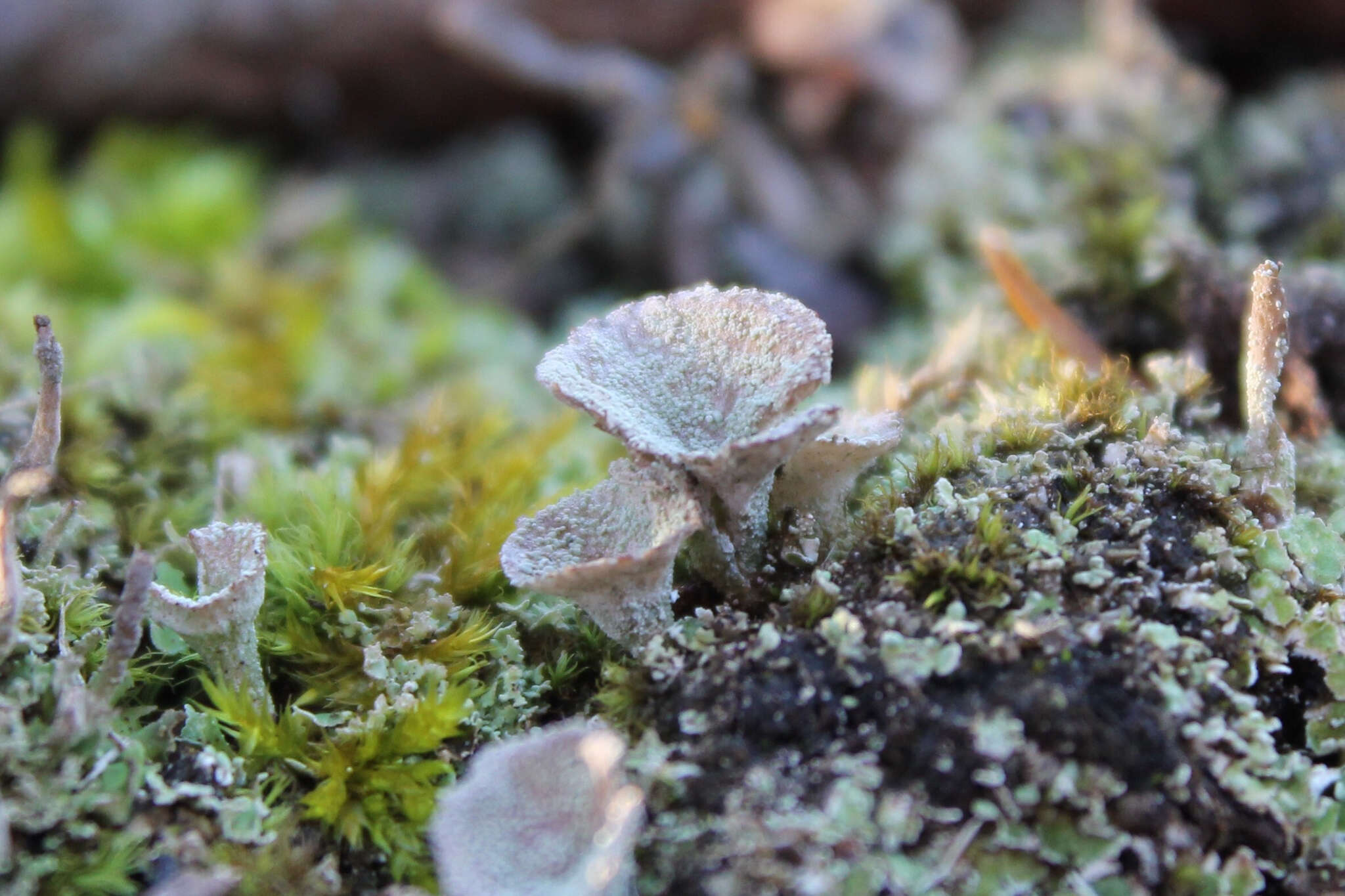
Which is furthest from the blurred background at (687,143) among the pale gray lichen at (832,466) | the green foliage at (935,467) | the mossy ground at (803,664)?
the pale gray lichen at (832,466)

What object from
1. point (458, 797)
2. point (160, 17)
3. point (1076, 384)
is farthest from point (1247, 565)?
point (160, 17)

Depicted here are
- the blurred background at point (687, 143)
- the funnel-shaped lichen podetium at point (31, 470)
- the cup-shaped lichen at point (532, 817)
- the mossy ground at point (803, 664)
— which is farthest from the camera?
the blurred background at point (687, 143)

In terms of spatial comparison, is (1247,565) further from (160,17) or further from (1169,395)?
(160,17)

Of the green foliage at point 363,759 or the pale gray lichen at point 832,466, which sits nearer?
the green foliage at point 363,759

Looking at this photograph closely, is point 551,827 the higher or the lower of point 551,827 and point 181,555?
the higher

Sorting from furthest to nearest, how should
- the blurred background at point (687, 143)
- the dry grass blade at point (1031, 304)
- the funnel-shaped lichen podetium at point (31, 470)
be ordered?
the blurred background at point (687, 143)
the dry grass blade at point (1031, 304)
the funnel-shaped lichen podetium at point (31, 470)

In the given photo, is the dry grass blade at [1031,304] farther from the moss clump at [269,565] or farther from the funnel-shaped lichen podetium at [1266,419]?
the moss clump at [269,565]

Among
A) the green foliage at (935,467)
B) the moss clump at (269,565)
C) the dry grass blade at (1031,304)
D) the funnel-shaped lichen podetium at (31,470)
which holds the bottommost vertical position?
the moss clump at (269,565)

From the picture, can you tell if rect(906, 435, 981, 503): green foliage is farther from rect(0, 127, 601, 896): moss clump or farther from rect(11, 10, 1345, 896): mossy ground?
rect(0, 127, 601, 896): moss clump
